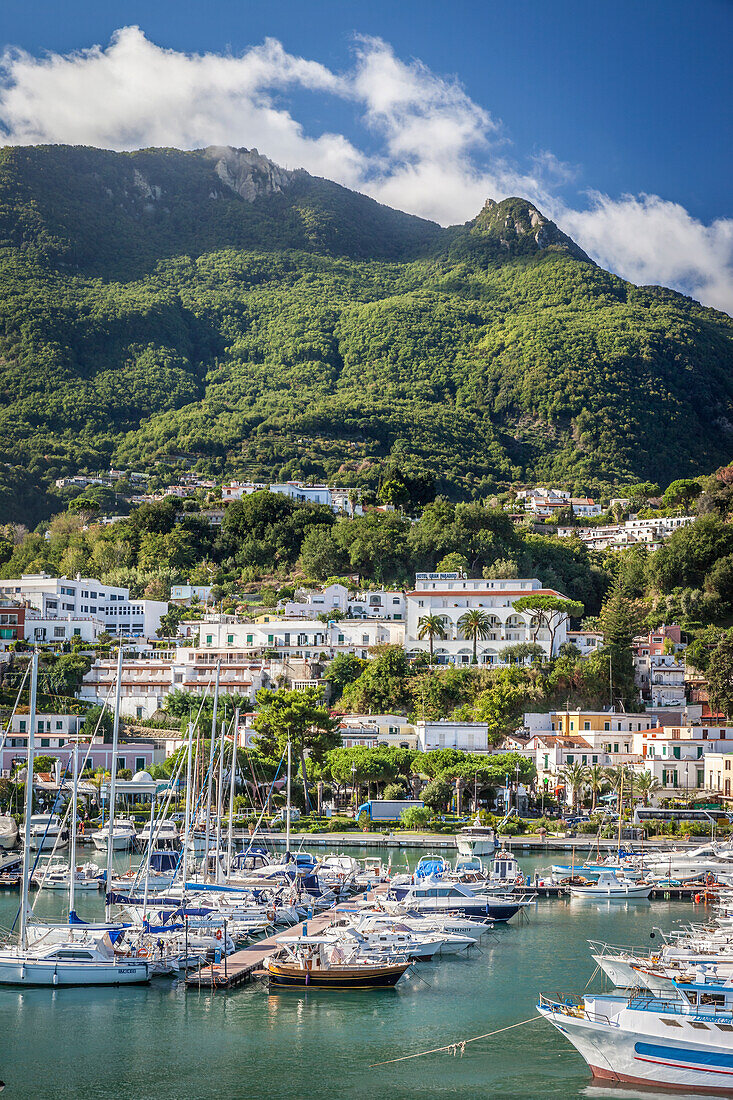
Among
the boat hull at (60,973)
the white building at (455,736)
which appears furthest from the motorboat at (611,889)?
the white building at (455,736)

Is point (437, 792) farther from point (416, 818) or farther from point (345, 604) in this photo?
point (345, 604)

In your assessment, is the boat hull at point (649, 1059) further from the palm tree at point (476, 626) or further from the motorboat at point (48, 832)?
the palm tree at point (476, 626)

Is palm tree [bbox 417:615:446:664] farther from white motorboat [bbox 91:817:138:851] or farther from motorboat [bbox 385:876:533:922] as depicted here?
motorboat [bbox 385:876:533:922]

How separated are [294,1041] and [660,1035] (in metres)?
9.27

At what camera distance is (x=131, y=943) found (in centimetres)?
3631

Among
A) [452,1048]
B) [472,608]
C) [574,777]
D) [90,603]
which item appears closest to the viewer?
[452,1048]

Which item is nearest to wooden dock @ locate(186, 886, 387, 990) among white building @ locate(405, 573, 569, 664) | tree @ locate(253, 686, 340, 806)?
tree @ locate(253, 686, 340, 806)

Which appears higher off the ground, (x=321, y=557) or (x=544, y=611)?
(x=321, y=557)

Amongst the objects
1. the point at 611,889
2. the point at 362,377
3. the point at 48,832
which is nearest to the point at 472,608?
the point at 48,832

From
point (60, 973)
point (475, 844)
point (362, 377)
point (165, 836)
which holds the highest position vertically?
point (362, 377)

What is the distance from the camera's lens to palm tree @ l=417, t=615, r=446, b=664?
272ft

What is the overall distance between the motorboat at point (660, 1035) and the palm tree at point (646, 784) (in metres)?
40.9

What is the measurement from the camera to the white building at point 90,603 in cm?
9081

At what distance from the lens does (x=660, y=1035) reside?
25188 mm
